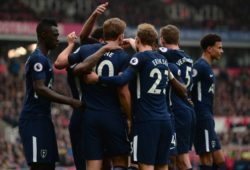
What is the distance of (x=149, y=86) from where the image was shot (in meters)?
8.89

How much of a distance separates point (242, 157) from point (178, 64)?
14.4 meters

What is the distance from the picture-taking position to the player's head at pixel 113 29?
884 cm

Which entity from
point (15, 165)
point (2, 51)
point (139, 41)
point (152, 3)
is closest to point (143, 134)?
point (139, 41)

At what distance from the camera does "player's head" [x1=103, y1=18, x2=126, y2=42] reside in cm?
→ 884

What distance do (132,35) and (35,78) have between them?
73.9 feet

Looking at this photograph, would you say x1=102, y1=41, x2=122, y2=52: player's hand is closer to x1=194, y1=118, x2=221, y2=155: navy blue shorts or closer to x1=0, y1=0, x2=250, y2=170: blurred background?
x1=194, y1=118, x2=221, y2=155: navy blue shorts

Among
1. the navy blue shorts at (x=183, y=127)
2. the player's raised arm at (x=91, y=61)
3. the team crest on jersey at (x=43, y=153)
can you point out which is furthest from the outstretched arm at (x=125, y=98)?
the navy blue shorts at (x=183, y=127)

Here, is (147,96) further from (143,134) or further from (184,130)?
(184,130)

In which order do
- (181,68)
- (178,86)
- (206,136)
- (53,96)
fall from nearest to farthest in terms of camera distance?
(53,96), (178,86), (181,68), (206,136)

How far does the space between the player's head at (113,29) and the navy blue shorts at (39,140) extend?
1.28m

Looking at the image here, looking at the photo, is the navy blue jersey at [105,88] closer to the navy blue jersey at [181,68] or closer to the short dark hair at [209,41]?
the navy blue jersey at [181,68]

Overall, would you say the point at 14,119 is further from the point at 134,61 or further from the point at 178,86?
the point at 134,61

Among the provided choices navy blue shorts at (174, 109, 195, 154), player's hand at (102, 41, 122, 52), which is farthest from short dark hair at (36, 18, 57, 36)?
navy blue shorts at (174, 109, 195, 154)

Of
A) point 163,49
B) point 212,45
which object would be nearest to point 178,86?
point 163,49
